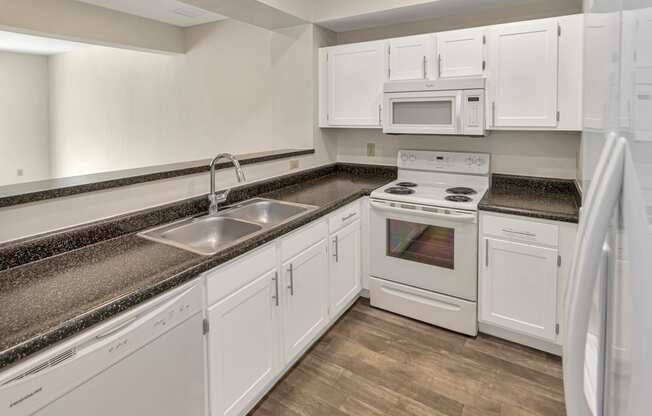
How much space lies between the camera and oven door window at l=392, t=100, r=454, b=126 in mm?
2652

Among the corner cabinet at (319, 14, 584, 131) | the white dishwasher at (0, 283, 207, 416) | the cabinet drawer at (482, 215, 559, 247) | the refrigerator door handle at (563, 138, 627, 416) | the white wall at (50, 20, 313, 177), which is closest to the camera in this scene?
the refrigerator door handle at (563, 138, 627, 416)

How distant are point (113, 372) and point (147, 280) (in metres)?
0.29

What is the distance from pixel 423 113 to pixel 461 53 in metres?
0.46

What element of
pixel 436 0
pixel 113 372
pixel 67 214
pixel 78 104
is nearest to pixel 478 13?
pixel 436 0

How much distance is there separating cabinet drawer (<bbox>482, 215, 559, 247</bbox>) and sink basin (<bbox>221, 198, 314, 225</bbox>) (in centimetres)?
113

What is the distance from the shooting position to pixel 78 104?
6.01m

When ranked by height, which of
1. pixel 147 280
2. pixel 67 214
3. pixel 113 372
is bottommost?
pixel 113 372

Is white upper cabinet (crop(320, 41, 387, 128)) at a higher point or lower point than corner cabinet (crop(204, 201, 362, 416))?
A: higher

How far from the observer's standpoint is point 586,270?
2.38 feet

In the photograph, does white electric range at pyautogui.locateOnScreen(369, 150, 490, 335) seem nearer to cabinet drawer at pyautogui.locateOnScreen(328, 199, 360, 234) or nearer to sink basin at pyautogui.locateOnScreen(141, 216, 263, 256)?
cabinet drawer at pyautogui.locateOnScreen(328, 199, 360, 234)

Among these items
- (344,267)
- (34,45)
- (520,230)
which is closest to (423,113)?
(520,230)

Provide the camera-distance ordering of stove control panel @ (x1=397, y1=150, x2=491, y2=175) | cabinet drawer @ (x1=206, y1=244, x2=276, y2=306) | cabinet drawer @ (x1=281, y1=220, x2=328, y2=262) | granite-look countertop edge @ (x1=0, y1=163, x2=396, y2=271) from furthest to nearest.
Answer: stove control panel @ (x1=397, y1=150, x2=491, y2=175) → cabinet drawer @ (x1=281, y1=220, x2=328, y2=262) → cabinet drawer @ (x1=206, y1=244, x2=276, y2=306) → granite-look countertop edge @ (x1=0, y1=163, x2=396, y2=271)

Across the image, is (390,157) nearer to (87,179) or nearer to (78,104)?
(87,179)

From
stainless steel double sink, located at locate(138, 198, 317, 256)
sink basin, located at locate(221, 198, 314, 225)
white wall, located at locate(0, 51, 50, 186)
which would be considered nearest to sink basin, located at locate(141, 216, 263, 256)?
stainless steel double sink, located at locate(138, 198, 317, 256)
